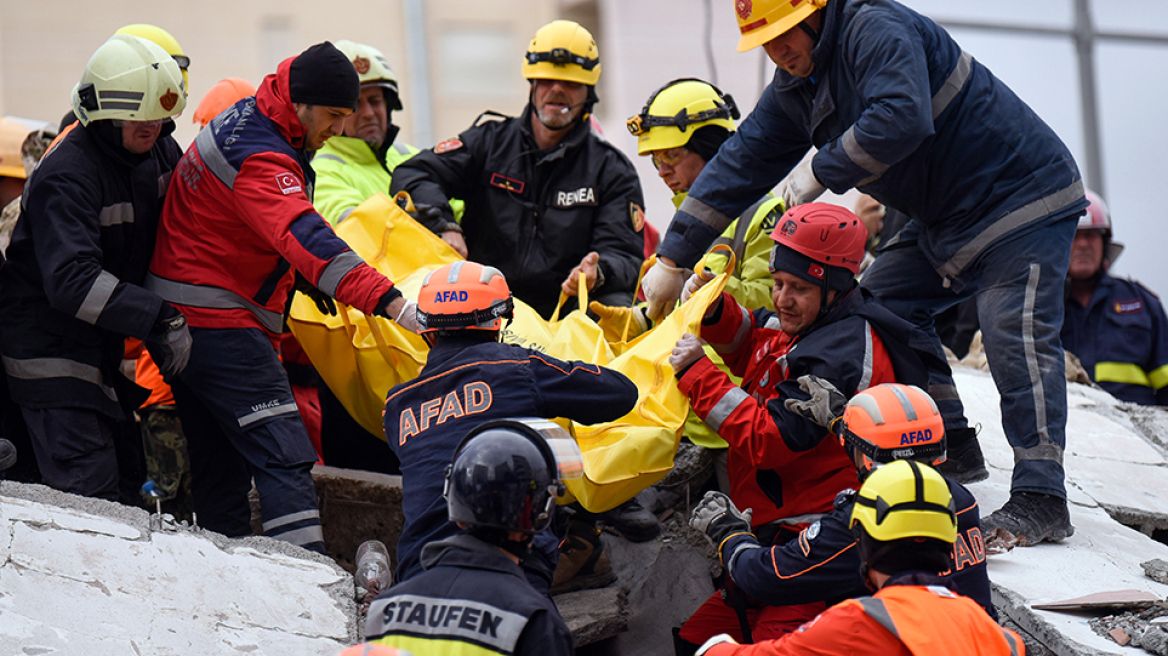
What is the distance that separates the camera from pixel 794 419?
331cm

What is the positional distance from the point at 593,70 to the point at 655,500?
201 centimetres

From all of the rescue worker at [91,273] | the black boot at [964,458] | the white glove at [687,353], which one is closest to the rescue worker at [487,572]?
the white glove at [687,353]

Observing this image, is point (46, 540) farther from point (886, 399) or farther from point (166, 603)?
point (886, 399)

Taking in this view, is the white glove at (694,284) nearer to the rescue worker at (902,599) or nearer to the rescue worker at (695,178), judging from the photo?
the rescue worker at (695,178)

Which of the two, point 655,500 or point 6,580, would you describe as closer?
point 6,580

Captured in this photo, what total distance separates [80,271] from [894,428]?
2578 millimetres

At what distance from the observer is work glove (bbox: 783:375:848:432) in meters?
3.20

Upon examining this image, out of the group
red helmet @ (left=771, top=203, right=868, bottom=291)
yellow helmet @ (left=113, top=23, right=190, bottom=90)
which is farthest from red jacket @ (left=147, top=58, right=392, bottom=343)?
yellow helmet @ (left=113, top=23, right=190, bottom=90)

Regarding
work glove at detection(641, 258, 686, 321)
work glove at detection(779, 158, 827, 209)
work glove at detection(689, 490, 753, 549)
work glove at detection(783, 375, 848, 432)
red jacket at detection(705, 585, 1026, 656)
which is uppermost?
work glove at detection(779, 158, 827, 209)

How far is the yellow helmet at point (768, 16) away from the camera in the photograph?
356 cm

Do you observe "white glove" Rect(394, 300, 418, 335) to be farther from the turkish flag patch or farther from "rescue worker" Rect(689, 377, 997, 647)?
"rescue worker" Rect(689, 377, 997, 647)

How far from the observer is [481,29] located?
10094 mm

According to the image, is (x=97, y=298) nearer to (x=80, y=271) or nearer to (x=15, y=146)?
(x=80, y=271)

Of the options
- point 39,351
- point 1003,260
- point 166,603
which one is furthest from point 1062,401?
point 39,351
